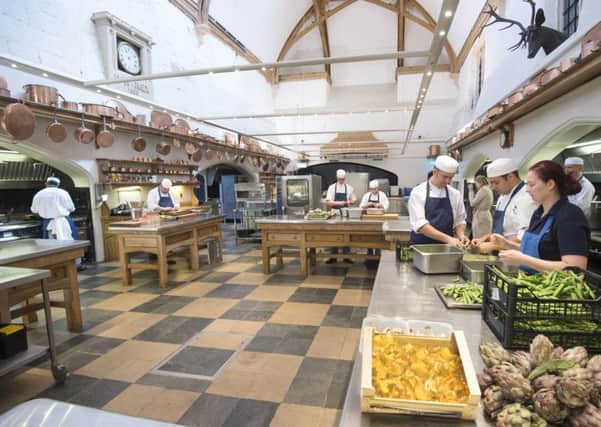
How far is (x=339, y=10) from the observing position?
13.7 meters

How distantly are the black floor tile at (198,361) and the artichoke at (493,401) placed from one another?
7.80 feet

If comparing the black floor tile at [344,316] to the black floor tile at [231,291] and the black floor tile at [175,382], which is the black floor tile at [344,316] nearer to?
the black floor tile at [231,291]

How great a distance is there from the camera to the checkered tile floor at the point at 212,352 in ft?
7.76

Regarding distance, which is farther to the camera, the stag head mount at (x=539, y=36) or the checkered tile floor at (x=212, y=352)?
the stag head mount at (x=539, y=36)

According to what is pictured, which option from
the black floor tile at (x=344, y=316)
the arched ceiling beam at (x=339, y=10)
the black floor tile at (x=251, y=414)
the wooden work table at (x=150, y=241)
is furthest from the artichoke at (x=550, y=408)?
the arched ceiling beam at (x=339, y=10)

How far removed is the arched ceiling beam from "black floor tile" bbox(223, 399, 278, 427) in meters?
14.0

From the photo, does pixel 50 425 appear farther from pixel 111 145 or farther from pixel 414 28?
pixel 414 28

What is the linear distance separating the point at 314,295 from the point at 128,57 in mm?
6332

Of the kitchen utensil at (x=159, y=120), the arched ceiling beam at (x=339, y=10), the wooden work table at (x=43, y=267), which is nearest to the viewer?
the wooden work table at (x=43, y=267)

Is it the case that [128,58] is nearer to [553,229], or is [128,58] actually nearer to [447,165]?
[447,165]

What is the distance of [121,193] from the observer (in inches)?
288

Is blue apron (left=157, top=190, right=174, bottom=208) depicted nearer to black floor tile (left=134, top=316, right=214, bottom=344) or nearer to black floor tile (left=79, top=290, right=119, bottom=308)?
black floor tile (left=79, top=290, right=119, bottom=308)

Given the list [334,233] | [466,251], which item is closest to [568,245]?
[466,251]

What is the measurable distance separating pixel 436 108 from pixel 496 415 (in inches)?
574
